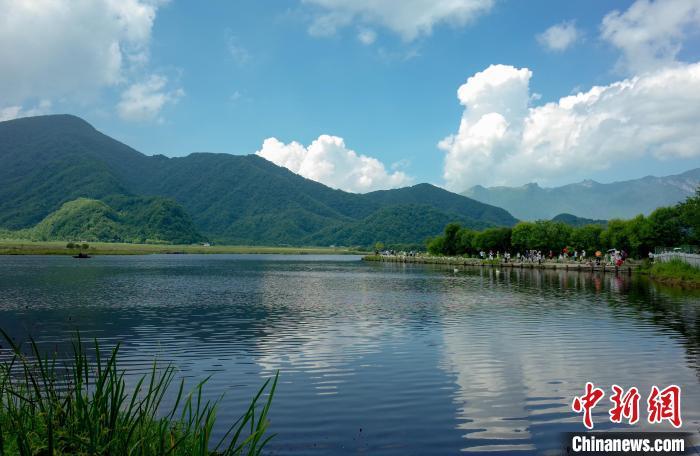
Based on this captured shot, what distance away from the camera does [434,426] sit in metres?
16.8

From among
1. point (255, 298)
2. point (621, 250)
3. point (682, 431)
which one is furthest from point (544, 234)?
point (682, 431)

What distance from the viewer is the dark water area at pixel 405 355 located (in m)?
16.8

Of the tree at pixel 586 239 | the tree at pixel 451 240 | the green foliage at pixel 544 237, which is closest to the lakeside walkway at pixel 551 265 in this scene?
the tree at pixel 451 240

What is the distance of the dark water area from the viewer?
55.0 ft

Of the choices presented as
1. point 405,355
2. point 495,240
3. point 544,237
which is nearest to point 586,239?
point 544,237

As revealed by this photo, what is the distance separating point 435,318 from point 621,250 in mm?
103179

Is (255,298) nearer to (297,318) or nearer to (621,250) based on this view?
(297,318)

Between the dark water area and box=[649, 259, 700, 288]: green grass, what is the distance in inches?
441

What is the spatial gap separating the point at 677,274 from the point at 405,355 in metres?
60.0

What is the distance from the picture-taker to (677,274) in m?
72.4

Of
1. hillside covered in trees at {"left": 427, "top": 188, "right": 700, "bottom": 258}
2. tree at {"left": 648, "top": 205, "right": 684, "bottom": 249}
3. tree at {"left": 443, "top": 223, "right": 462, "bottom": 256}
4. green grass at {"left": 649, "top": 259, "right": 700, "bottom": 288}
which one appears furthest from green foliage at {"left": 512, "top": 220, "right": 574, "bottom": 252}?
green grass at {"left": 649, "top": 259, "right": 700, "bottom": 288}

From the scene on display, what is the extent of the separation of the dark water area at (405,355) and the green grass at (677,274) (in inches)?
441

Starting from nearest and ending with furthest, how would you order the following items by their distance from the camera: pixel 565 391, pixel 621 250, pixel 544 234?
pixel 565 391 → pixel 621 250 → pixel 544 234

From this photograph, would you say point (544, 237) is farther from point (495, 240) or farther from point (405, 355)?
point (405, 355)
